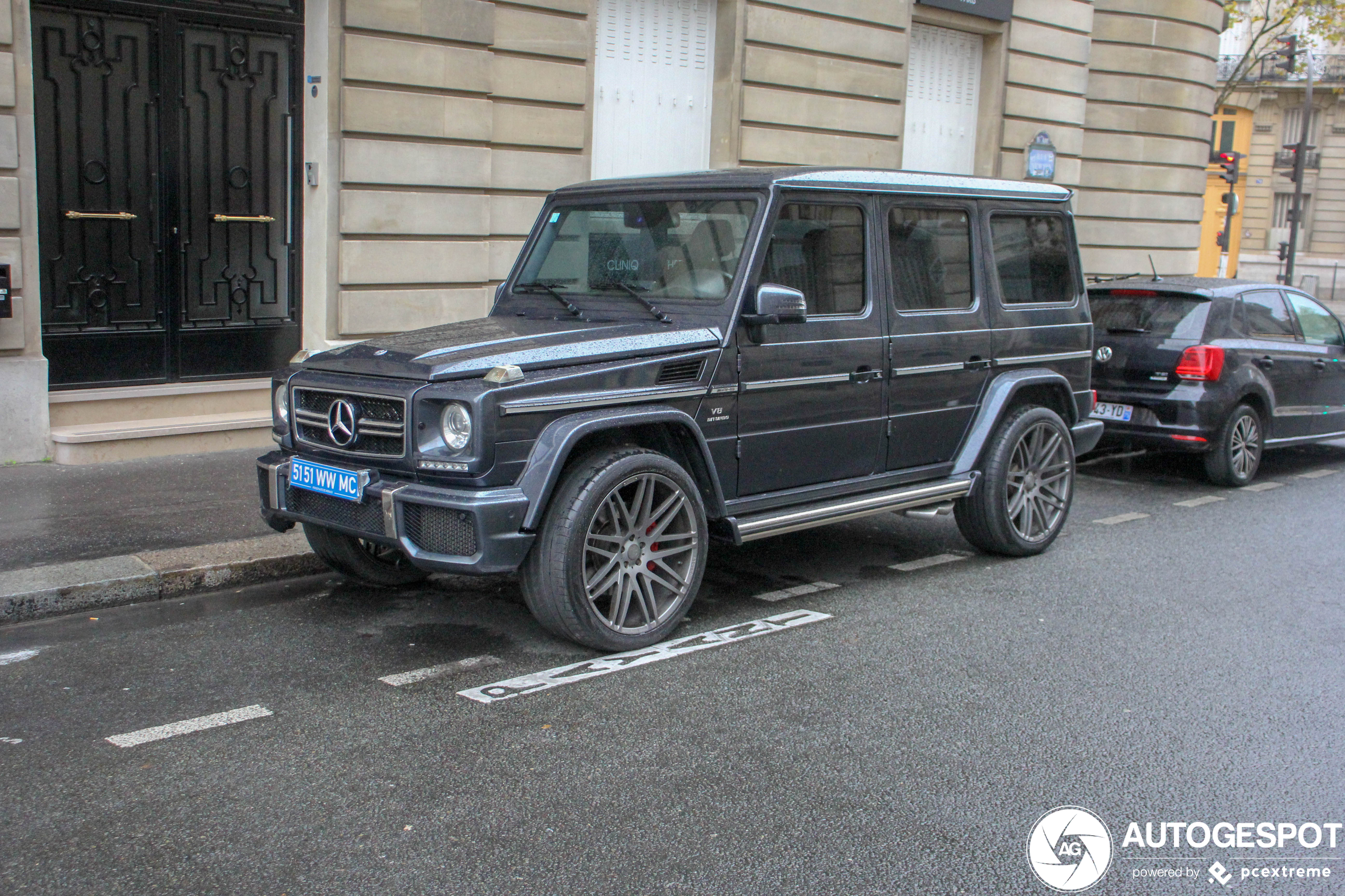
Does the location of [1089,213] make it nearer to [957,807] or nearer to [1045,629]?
[1045,629]

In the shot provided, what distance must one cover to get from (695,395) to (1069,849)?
102 inches

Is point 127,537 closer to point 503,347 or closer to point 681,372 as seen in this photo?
point 503,347

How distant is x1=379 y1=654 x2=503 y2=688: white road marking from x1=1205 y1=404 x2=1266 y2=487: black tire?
6818 millimetres

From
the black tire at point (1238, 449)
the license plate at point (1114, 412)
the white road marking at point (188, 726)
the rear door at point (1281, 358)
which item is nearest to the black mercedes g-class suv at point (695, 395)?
the white road marking at point (188, 726)

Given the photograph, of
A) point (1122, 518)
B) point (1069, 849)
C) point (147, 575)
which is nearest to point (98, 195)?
point (147, 575)

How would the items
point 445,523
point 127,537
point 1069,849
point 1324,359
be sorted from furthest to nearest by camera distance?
point 1324,359, point 127,537, point 445,523, point 1069,849

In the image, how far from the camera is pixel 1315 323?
36.7 feet

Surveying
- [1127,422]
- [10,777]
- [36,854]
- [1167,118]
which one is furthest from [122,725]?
[1167,118]

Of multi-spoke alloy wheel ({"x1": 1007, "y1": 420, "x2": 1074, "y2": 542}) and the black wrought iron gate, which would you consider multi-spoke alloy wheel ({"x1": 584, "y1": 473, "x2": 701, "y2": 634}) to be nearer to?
multi-spoke alloy wheel ({"x1": 1007, "y1": 420, "x2": 1074, "y2": 542})

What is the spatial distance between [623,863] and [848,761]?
1075mm

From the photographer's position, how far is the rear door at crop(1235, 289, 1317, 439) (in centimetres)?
1036

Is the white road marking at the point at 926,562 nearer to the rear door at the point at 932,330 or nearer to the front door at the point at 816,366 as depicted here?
the rear door at the point at 932,330

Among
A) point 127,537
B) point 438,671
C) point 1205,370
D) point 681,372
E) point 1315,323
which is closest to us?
point 438,671

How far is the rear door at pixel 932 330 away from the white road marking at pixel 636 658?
120 cm
